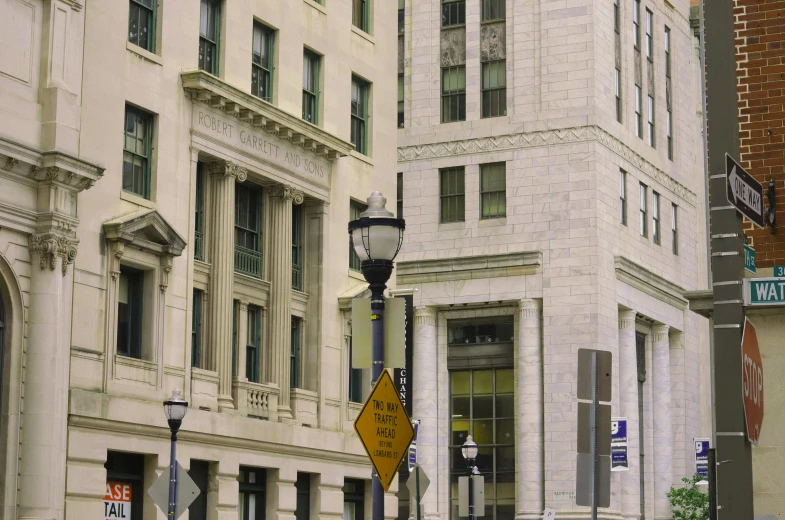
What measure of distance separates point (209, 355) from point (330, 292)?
6086mm

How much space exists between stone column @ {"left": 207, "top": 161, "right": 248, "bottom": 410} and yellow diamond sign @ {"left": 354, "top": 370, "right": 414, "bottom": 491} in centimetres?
1988

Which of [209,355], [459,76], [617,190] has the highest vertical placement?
[459,76]

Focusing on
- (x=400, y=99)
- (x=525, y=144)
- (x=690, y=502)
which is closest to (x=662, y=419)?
(x=690, y=502)

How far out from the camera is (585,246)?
6059cm

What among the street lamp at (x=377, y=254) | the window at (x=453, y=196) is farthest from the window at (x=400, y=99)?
the street lamp at (x=377, y=254)

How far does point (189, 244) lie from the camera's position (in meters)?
36.2

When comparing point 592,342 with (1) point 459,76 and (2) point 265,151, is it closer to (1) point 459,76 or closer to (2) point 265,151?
(1) point 459,76

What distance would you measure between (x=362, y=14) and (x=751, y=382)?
35.5 m

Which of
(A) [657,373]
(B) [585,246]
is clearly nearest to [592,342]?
(B) [585,246]

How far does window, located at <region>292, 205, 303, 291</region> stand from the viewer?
137 feet

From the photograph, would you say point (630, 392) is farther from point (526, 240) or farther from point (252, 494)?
point (252, 494)

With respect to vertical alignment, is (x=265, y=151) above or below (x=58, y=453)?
above

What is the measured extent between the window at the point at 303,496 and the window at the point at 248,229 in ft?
19.5

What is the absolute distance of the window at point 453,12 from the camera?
216 ft
